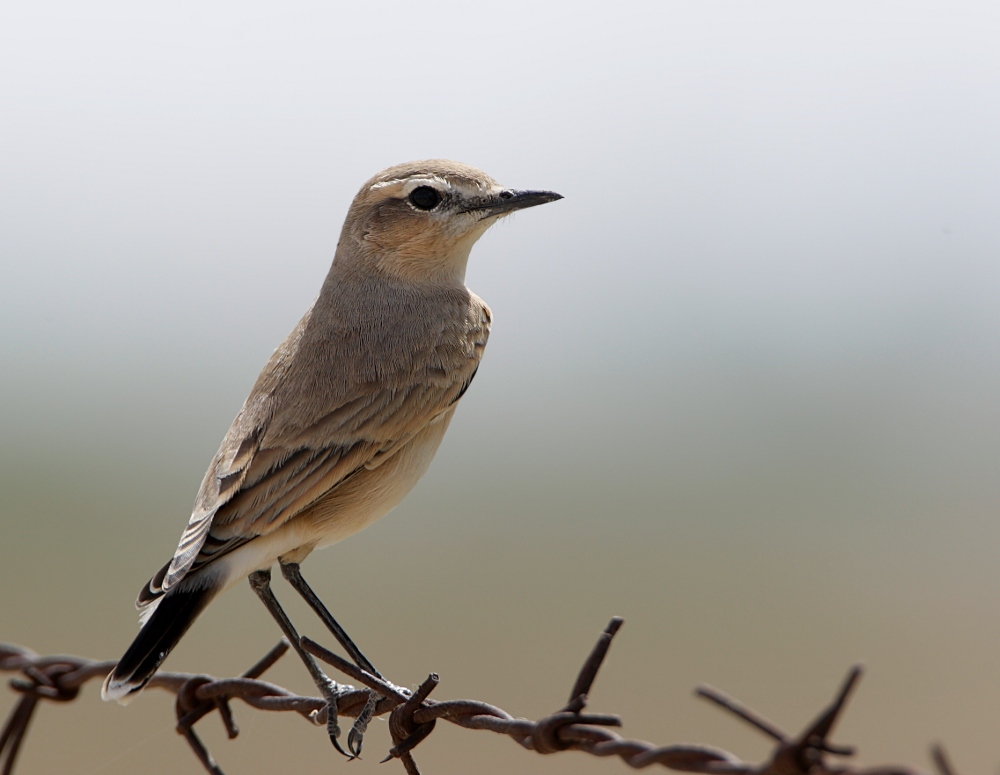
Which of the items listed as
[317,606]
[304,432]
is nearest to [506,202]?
[304,432]

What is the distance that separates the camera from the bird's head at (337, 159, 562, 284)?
16.6 feet

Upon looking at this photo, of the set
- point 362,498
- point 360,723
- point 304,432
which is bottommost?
point 360,723

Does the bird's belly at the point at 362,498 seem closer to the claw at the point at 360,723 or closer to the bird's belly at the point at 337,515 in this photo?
the bird's belly at the point at 337,515

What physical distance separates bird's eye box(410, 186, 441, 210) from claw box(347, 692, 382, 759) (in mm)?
2454

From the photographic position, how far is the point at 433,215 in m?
5.06

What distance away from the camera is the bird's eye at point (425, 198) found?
200 inches

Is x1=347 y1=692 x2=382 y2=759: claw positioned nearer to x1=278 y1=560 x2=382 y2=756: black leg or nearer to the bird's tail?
x1=278 y1=560 x2=382 y2=756: black leg

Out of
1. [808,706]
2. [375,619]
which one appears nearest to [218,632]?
[375,619]

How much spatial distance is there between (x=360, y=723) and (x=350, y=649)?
0.51m

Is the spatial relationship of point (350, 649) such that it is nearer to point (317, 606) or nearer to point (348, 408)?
point (317, 606)

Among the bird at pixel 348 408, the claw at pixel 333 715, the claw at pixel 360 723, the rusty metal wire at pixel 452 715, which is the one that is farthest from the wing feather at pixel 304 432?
the claw at pixel 360 723

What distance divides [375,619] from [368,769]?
18.8 feet

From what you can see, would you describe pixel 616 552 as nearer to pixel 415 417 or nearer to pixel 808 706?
pixel 808 706

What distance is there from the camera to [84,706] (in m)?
11.7
